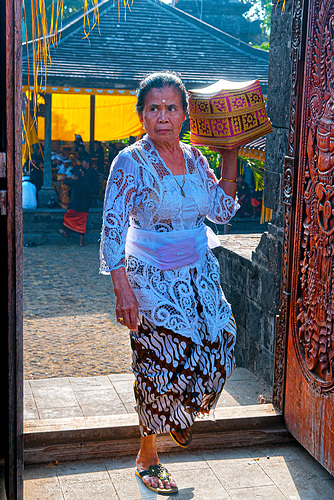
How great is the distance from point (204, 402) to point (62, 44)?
1275 cm


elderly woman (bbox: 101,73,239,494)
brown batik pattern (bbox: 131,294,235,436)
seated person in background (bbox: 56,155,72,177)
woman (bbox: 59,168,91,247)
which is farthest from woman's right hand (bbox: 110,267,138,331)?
seated person in background (bbox: 56,155,72,177)

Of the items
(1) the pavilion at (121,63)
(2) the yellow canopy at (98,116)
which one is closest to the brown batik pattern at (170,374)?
(1) the pavilion at (121,63)

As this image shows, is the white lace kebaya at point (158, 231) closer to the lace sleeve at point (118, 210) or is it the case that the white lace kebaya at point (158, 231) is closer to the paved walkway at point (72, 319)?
the lace sleeve at point (118, 210)

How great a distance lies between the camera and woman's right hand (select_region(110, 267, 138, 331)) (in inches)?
116

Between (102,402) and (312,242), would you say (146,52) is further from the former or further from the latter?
(312,242)

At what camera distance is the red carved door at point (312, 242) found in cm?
333

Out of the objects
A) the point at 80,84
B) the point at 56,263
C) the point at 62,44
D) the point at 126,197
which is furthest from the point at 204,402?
the point at 62,44

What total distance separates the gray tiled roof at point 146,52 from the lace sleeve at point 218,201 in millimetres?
10766

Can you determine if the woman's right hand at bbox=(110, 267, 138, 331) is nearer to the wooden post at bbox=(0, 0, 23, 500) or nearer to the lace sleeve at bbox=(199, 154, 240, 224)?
the wooden post at bbox=(0, 0, 23, 500)

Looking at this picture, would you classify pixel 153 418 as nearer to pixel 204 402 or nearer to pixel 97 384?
pixel 204 402

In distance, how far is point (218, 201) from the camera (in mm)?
3352

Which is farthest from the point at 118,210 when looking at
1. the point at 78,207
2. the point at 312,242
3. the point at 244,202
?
the point at 244,202

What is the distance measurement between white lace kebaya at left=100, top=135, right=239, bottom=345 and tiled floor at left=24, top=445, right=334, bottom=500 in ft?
2.47

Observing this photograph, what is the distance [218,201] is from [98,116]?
14.9 metres
